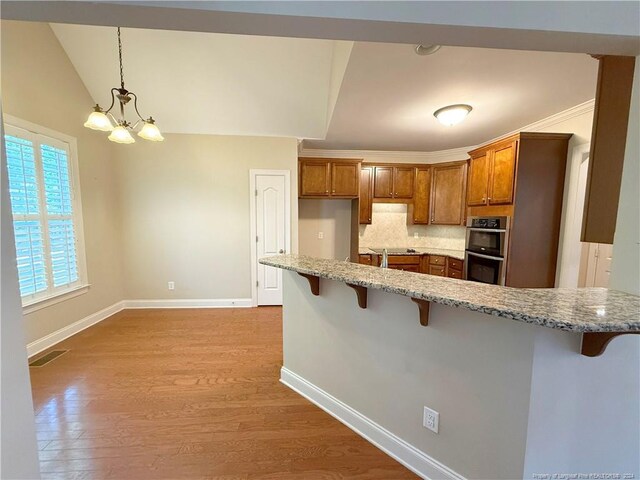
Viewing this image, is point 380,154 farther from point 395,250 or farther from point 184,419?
point 184,419

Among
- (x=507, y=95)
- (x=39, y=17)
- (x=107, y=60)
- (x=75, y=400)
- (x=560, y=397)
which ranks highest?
(x=107, y=60)

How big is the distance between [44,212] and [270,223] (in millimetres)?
2480

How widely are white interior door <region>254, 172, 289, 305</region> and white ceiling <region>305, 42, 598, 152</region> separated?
116cm

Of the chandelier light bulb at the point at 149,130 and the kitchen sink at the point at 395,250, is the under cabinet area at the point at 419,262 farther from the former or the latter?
the chandelier light bulb at the point at 149,130

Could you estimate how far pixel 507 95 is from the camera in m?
2.55

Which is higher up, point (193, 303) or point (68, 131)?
point (68, 131)

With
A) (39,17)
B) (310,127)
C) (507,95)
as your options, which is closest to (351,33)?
(39,17)

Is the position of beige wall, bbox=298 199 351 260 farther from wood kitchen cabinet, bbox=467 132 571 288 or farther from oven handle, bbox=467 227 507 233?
wood kitchen cabinet, bbox=467 132 571 288

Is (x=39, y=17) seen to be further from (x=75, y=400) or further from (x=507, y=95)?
(x=507, y=95)

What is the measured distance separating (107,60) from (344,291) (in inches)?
147

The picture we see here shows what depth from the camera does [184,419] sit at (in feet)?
5.97

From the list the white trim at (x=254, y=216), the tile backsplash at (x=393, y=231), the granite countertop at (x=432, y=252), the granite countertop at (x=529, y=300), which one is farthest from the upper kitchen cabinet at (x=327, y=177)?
the granite countertop at (x=529, y=300)

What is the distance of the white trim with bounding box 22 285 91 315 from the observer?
254 centimetres

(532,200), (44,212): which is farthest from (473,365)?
(44,212)
